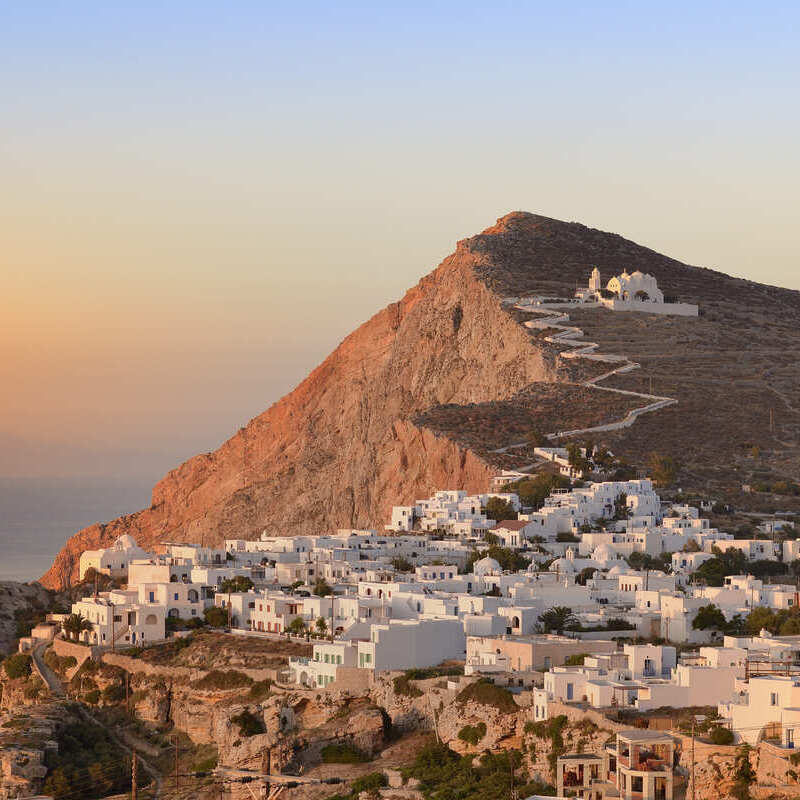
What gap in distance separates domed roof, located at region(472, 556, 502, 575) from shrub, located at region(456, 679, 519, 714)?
1619 cm

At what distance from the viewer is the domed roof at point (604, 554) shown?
67375 mm

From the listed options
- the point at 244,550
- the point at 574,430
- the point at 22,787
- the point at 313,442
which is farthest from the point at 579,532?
the point at 313,442

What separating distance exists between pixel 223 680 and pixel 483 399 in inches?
2153

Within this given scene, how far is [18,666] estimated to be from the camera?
62.1 metres

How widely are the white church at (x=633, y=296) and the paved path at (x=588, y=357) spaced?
17.9 feet

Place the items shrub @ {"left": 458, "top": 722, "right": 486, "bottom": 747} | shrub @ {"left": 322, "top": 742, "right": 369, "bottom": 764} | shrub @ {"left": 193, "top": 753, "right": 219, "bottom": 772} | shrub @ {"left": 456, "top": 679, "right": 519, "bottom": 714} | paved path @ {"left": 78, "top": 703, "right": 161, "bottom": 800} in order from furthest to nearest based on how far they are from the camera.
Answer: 1. shrub @ {"left": 193, "top": 753, "right": 219, "bottom": 772}
2. paved path @ {"left": 78, "top": 703, "right": 161, "bottom": 800}
3. shrub @ {"left": 322, "top": 742, "right": 369, "bottom": 764}
4. shrub @ {"left": 456, "top": 679, "right": 519, "bottom": 714}
5. shrub @ {"left": 458, "top": 722, "right": 486, "bottom": 747}

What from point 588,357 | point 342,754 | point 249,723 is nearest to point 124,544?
point 249,723

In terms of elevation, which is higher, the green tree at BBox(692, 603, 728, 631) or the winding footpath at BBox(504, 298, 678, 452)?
the winding footpath at BBox(504, 298, 678, 452)

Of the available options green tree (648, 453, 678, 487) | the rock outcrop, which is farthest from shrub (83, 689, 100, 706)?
green tree (648, 453, 678, 487)

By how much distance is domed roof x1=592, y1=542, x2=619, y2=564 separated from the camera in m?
67.4

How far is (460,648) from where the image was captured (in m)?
54.2

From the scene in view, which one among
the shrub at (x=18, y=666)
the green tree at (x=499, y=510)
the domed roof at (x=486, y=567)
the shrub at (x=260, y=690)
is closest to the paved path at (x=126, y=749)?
the shrub at (x=260, y=690)

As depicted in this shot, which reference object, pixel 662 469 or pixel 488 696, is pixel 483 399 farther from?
pixel 488 696

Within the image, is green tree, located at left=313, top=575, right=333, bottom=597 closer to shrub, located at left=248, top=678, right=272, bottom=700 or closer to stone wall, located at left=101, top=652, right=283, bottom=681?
stone wall, located at left=101, top=652, right=283, bottom=681
